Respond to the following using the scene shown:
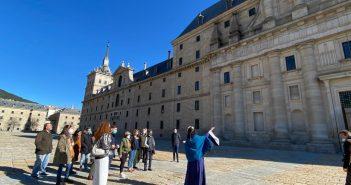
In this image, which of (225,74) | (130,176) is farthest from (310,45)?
(130,176)

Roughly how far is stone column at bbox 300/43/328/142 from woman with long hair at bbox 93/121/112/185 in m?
19.0

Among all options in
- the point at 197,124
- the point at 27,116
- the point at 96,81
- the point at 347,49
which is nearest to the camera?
the point at 347,49

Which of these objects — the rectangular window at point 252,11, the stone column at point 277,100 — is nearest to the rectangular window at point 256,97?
the stone column at point 277,100

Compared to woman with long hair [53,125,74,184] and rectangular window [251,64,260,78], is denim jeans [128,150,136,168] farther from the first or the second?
rectangular window [251,64,260,78]

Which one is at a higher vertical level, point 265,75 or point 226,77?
point 226,77

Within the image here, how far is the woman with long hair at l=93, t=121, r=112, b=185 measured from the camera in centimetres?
491

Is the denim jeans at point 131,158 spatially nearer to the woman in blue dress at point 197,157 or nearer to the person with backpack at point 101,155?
the person with backpack at point 101,155

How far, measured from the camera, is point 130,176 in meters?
8.35

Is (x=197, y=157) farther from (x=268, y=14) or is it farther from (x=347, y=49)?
(x=268, y=14)

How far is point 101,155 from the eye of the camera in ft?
16.7

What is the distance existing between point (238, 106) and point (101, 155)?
21583mm

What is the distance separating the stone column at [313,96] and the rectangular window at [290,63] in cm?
103

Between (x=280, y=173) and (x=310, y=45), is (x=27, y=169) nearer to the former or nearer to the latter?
(x=280, y=173)

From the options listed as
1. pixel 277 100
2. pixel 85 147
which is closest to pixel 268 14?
pixel 277 100
